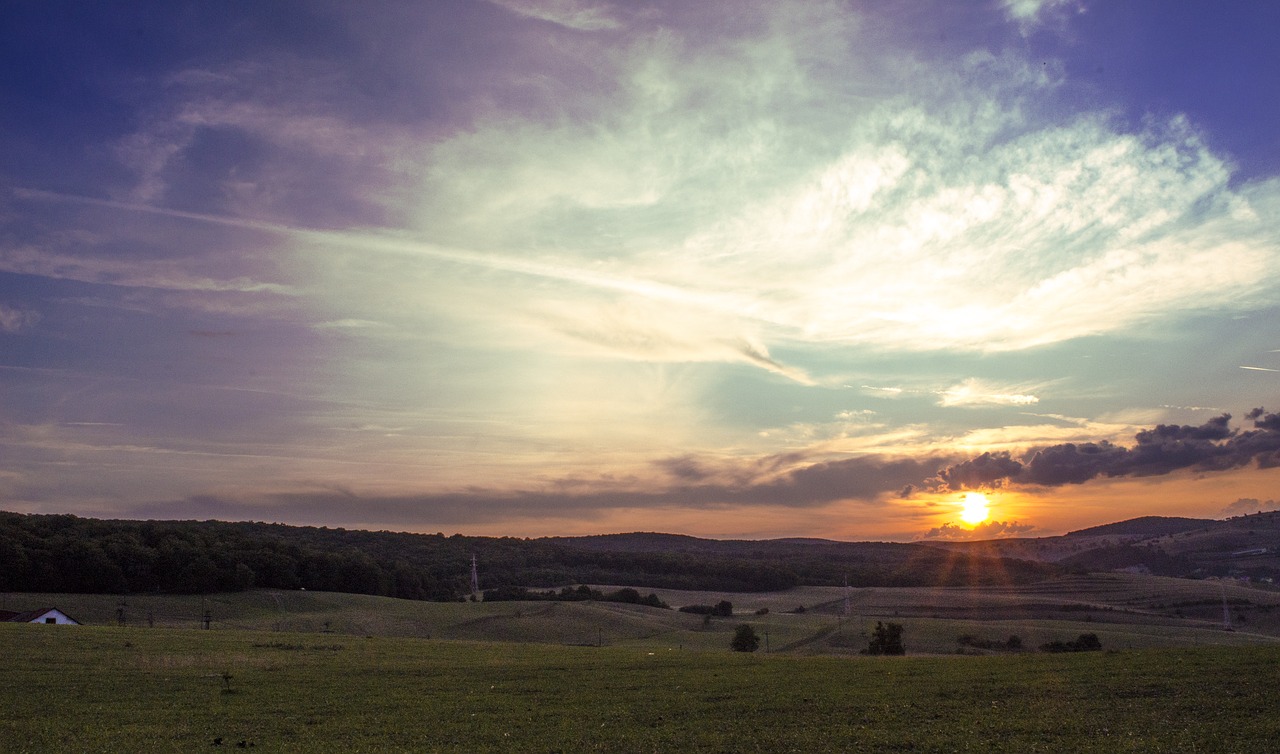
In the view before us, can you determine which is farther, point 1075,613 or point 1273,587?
point 1273,587

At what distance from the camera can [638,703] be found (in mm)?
31125

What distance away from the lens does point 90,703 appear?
3080 cm

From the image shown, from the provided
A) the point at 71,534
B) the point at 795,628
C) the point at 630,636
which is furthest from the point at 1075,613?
the point at 71,534

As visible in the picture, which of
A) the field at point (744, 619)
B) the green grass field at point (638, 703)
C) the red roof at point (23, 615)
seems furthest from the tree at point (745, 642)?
the red roof at point (23, 615)

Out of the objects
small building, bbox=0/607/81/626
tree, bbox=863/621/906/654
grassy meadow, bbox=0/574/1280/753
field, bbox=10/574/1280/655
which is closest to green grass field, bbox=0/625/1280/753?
grassy meadow, bbox=0/574/1280/753

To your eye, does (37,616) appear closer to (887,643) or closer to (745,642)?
(745,642)

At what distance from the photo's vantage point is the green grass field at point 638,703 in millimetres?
23219

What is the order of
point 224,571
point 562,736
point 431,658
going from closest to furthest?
point 562,736, point 431,658, point 224,571

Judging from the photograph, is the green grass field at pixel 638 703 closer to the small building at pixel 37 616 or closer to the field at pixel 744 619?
the field at pixel 744 619

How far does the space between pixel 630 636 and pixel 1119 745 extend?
88.9 metres

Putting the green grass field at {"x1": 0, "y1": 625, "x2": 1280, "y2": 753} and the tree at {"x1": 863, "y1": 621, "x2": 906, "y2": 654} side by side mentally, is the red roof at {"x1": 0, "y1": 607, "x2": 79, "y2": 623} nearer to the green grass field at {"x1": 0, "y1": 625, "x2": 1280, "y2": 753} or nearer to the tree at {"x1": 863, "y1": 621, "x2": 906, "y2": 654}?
the green grass field at {"x1": 0, "y1": 625, "x2": 1280, "y2": 753}

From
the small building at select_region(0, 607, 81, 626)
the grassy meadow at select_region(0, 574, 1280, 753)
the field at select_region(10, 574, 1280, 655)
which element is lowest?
the field at select_region(10, 574, 1280, 655)

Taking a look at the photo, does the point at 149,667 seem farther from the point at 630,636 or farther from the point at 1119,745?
the point at 630,636

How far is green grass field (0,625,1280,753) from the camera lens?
76.2 ft
